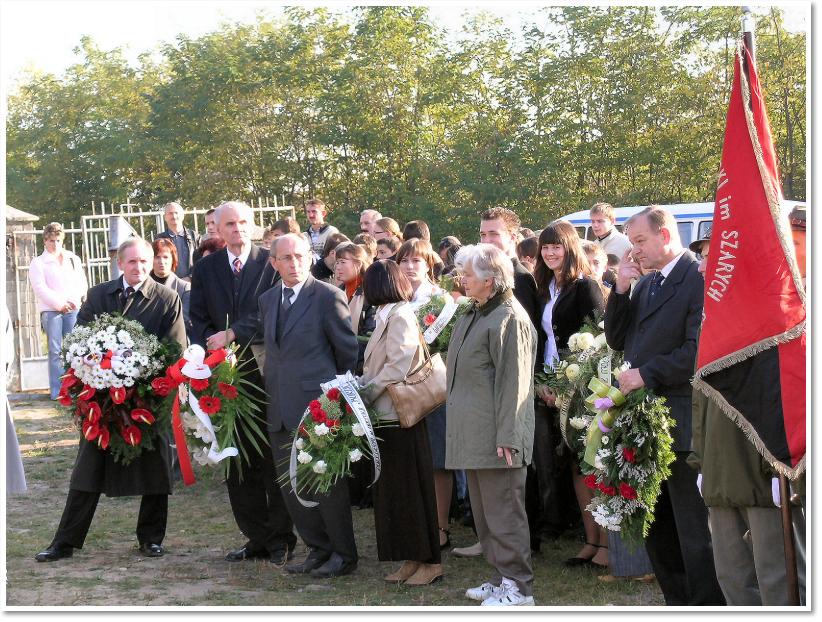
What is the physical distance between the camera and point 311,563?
6.61 m

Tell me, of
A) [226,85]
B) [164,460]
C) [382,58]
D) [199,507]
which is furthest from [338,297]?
[226,85]

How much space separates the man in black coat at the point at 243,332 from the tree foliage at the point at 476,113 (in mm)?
8912

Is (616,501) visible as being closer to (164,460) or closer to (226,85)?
(164,460)

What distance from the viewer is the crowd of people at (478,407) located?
5.18 meters

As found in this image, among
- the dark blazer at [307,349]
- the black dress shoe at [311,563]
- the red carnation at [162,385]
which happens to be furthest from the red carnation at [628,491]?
the red carnation at [162,385]

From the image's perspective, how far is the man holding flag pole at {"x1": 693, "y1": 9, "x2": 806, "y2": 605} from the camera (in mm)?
4293

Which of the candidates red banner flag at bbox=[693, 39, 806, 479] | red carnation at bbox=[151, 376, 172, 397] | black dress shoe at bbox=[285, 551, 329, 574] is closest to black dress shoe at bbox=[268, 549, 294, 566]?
black dress shoe at bbox=[285, 551, 329, 574]

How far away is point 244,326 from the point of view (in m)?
7.04

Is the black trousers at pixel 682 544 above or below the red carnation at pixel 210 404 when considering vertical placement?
below

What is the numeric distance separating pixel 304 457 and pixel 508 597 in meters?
1.41

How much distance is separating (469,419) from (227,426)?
1.69 meters

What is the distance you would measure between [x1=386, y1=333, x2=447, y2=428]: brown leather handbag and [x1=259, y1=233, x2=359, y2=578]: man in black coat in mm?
464

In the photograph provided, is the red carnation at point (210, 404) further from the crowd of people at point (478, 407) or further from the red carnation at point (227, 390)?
the crowd of people at point (478, 407)

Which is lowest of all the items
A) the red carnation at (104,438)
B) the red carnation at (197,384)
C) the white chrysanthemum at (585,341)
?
the red carnation at (104,438)
